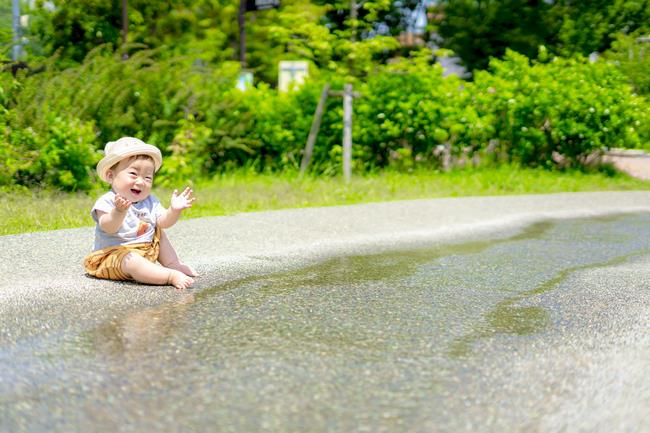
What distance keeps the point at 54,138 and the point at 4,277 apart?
482cm

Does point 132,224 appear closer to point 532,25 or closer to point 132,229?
point 132,229

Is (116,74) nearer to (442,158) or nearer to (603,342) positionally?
(442,158)

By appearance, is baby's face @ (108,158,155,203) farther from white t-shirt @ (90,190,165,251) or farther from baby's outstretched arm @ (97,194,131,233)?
baby's outstretched arm @ (97,194,131,233)

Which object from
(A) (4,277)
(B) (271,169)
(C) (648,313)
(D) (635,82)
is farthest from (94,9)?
(C) (648,313)

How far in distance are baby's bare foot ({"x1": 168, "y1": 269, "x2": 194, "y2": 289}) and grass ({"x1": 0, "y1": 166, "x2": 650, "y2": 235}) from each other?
2.52 meters

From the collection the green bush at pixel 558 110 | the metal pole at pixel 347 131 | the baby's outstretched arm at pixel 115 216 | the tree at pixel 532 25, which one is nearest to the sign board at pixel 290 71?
the metal pole at pixel 347 131

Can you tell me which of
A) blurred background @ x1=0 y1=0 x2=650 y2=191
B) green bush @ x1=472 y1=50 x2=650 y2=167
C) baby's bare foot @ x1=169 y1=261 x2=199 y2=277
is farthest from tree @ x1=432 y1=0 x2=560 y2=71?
baby's bare foot @ x1=169 y1=261 x2=199 y2=277

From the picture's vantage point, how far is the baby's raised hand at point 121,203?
488 centimetres

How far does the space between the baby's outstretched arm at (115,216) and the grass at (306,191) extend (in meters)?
2.31

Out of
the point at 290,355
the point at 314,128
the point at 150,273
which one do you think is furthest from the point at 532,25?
the point at 290,355

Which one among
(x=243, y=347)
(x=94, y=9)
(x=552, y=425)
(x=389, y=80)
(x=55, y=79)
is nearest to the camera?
(x=552, y=425)

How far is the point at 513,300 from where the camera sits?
5.05 metres

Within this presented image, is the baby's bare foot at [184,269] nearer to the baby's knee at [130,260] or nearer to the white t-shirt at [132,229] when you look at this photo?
the white t-shirt at [132,229]

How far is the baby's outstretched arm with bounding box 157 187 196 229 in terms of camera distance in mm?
5230
